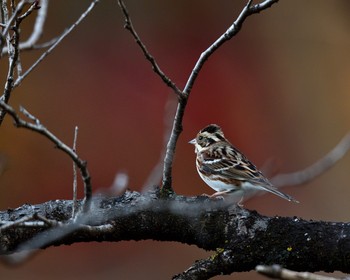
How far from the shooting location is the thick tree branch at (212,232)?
2.32 metres

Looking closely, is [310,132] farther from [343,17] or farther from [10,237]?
[10,237]

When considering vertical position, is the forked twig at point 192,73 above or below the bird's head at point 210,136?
above

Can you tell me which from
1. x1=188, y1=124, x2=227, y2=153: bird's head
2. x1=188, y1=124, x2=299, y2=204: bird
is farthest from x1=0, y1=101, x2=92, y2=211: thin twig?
x1=188, y1=124, x2=227, y2=153: bird's head

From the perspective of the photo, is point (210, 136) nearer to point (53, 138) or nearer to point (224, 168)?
point (224, 168)

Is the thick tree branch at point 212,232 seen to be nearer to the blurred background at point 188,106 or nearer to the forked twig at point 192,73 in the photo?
the forked twig at point 192,73

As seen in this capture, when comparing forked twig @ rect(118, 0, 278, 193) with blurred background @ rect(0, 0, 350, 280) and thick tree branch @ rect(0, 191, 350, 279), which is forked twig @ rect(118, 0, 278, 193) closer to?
thick tree branch @ rect(0, 191, 350, 279)

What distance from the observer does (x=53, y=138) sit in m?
1.81

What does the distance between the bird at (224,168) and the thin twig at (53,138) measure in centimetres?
114

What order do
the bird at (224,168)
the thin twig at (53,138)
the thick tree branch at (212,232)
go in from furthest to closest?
the bird at (224,168), the thick tree branch at (212,232), the thin twig at (53,138)

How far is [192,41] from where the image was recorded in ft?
20.4

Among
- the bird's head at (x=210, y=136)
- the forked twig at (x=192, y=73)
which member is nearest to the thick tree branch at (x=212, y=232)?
the forked twig at (x=192, y=73)

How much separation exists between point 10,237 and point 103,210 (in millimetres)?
316

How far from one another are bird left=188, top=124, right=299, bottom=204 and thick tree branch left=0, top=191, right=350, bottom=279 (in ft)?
1.82

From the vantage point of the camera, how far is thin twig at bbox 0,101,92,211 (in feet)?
5.64
